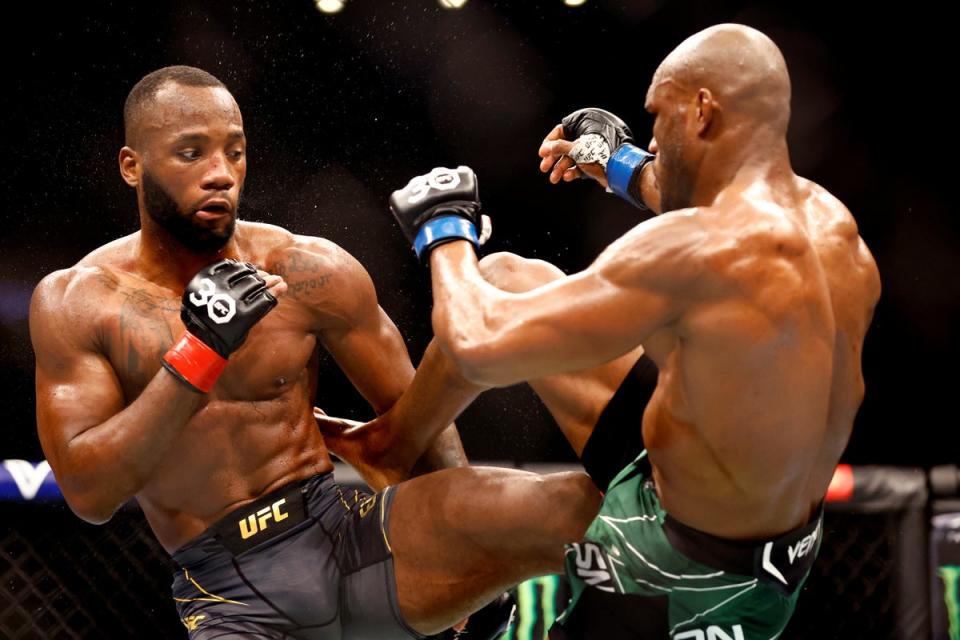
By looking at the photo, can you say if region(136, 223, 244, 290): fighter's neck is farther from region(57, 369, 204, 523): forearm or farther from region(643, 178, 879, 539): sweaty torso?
region(643, 178, 879, 539): sweaty torso

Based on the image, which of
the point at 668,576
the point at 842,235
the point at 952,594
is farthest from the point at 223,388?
the point at 952,594

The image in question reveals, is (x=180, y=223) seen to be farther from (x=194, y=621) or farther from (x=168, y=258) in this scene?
(x=194, y=621)

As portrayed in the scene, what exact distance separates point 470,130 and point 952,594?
7.20 ft

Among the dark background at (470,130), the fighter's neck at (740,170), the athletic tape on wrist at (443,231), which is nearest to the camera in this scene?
the fighter's neck at (740,170)

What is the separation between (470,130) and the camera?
409 cm

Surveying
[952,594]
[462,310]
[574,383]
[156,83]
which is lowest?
[952,594]

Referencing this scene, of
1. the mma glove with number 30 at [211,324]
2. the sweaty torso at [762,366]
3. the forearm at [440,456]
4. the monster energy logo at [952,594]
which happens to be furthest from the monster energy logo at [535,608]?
the mma glove with number 30 at [211,324]

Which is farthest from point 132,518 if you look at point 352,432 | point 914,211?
point 914,211

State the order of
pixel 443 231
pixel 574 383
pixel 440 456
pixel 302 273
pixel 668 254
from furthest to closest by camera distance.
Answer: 1. pixel 440 456
2. pixel 302 273
3. pixel 574 383
4. pixel 443 231
5. pixel 668 254

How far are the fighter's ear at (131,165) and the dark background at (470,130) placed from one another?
5.83 feet

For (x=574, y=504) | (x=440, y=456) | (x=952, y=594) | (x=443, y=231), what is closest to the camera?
(x=443, y=231)

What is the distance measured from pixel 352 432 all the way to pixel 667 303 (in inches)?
37.8

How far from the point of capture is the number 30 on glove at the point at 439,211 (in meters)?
1.84

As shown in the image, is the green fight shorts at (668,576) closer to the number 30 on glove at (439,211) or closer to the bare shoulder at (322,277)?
the number 30 on glove at (439,211)
